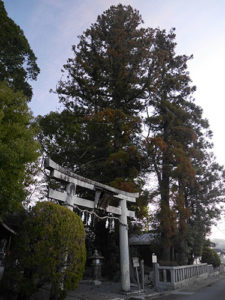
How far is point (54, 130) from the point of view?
14914 millimetres

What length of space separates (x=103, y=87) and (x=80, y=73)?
1.93 m

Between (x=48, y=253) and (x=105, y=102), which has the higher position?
(x=105, y=102)

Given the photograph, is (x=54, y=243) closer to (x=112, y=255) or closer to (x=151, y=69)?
(x=112, y=255)

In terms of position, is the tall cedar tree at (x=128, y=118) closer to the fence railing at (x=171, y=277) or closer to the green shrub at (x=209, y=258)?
the fence railing at (x=171, y=277)

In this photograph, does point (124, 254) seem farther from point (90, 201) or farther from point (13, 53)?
point (13, 53)

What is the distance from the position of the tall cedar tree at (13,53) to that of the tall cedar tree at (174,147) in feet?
26.5

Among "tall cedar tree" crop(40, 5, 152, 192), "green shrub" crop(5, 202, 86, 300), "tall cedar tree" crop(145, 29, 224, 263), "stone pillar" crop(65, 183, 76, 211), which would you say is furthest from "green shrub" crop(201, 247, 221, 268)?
"green shrub" crop(5, 202, 86, 300)

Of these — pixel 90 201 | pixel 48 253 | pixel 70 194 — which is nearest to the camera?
pixel 48 253

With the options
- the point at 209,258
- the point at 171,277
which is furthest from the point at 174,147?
the point at 209,258

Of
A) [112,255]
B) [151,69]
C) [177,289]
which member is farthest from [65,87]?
[177,289]

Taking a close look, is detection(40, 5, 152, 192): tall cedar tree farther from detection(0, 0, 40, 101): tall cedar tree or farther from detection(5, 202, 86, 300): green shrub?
detection(5, 202, 86, 300): green shrub

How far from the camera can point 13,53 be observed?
1313 cm

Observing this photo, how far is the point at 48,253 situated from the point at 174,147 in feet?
33.9

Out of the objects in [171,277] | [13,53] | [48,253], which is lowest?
[171,277]
